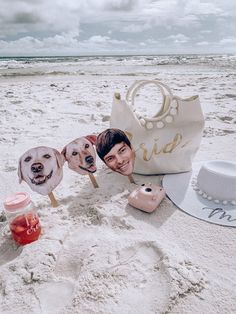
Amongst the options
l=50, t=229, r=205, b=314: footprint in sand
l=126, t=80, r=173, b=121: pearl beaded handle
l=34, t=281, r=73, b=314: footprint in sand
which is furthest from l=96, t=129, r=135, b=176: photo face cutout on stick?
l=34, t=281, r=73, b=314: footprint in sand

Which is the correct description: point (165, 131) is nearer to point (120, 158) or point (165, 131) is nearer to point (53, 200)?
point (120, 158)

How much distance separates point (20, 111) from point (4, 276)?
372 cm

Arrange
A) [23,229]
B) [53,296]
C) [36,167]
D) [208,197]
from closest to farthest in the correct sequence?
[53,296] < [23,229] < [36,167] < [208,197]

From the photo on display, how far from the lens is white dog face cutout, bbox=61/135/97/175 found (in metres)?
1.88

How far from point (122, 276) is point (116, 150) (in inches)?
34.4

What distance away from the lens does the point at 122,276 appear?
131 centimetres

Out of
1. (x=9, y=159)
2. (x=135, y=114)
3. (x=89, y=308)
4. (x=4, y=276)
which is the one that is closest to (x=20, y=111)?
(x=9, y=159)

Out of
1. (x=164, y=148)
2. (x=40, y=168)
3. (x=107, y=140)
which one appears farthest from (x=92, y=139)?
(x=164, y=148)

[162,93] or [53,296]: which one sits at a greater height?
[162,93]

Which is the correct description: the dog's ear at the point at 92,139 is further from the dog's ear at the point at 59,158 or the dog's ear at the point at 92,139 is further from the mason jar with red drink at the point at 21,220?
the mason jar with red drink at the point at 21,220

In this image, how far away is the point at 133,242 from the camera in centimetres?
152

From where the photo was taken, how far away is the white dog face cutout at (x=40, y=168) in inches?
67.7

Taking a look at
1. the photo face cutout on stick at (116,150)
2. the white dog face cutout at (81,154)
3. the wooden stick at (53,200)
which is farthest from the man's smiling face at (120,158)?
the wooden stick at (53,200)

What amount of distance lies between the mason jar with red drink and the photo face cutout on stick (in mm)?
620
